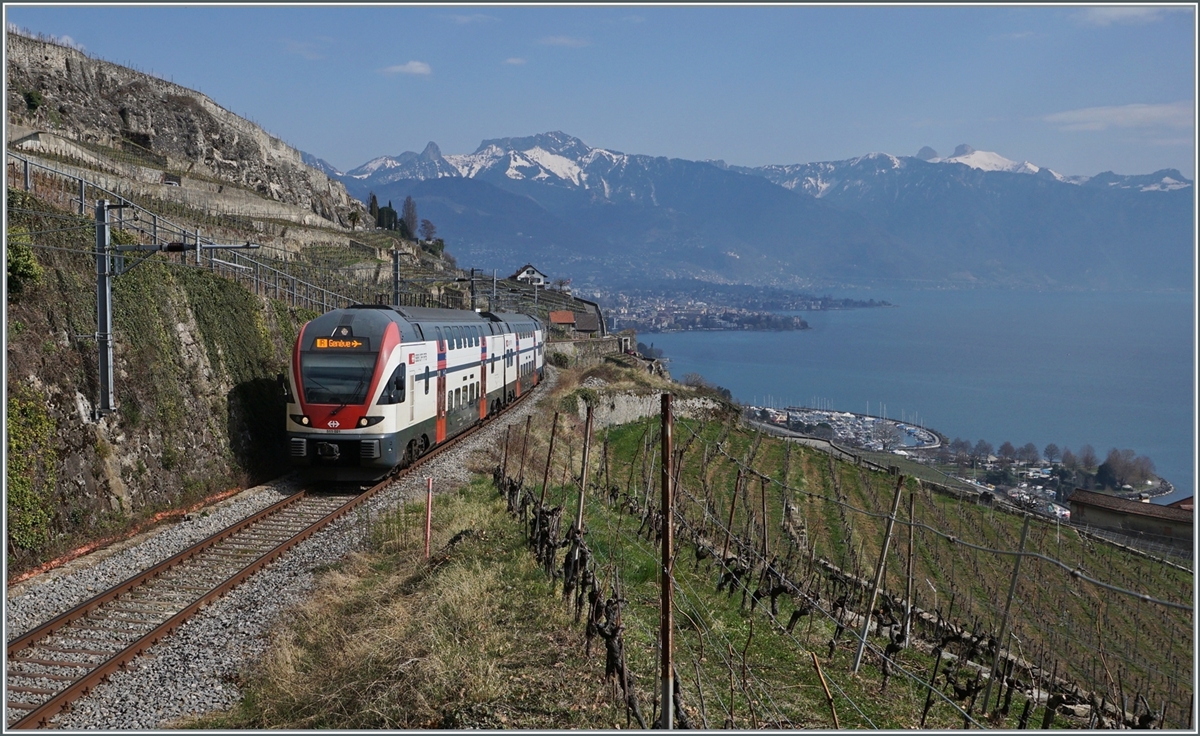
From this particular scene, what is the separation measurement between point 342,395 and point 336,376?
400 mm

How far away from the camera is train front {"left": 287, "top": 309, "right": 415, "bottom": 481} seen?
18.0 m

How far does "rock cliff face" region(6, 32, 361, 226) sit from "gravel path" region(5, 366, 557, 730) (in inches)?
1719

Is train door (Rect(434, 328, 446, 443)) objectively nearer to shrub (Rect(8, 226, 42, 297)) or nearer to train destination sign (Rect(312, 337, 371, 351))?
train destination sign (Rect(312, 337, 371, 351))

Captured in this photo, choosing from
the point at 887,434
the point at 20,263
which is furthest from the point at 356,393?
the point at 887,434

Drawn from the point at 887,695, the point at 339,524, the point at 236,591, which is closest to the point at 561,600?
the point at 887,695

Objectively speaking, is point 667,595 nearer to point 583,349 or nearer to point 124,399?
point 124,399

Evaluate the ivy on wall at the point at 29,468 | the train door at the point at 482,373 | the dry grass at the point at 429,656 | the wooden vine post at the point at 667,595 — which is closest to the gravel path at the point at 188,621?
the dry grass at the point at 429,656

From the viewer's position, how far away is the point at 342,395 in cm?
1806

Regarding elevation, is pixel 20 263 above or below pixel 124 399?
above

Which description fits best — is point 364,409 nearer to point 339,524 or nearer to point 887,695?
point 339,524

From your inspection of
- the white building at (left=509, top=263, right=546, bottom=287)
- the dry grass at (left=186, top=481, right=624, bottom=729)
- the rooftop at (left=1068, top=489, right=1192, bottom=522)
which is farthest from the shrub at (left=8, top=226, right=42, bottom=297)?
the white building at (left=509, top=263, right=546, bottom=287)

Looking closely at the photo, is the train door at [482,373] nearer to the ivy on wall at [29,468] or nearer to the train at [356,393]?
the train at [356,393]

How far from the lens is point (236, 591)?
12031 millimetres

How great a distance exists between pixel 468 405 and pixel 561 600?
51.2ft
